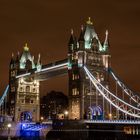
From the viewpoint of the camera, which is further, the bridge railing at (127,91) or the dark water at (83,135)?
the dark water at (83,135)

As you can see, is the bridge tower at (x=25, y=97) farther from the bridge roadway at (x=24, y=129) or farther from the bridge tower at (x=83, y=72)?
the bridge tower at (x=83, y=72)

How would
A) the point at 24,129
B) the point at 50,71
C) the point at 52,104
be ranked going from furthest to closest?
1. the point at 52,104
2. the point at 24,129
3. the point at 50,71

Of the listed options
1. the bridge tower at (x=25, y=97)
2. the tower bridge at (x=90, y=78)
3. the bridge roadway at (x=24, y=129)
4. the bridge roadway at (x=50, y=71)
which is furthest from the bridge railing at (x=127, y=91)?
the bridge tower at (x=25, y=97)

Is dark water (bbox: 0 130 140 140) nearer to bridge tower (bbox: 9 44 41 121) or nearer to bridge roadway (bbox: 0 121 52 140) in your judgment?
bridge roadway (bbox: 0 121 52 140)

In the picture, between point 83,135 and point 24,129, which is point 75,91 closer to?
point 83,135

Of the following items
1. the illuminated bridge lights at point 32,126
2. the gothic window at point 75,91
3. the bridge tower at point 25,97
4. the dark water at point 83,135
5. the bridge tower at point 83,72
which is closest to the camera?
the dark water at point 83,135

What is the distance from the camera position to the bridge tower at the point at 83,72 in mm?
72812

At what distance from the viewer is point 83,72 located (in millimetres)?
73250

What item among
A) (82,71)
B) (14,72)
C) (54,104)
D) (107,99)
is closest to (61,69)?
(82,71)

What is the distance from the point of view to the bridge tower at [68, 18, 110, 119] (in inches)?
2867

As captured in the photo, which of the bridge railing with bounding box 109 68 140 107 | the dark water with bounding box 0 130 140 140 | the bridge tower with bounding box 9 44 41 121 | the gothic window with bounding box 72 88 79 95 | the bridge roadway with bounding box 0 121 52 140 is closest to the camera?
the bridge railing with bounding box 109 68 140 107

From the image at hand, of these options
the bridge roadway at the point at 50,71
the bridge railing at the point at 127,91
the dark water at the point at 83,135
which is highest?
the bridge roadway at the point at 50,71

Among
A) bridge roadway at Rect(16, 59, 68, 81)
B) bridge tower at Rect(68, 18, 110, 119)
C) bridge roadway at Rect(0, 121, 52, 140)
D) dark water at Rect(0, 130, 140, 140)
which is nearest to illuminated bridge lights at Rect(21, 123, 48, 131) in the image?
bridge roadway at Rect(0, 121, 52, 140)

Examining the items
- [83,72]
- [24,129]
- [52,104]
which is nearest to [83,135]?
[83,72]
